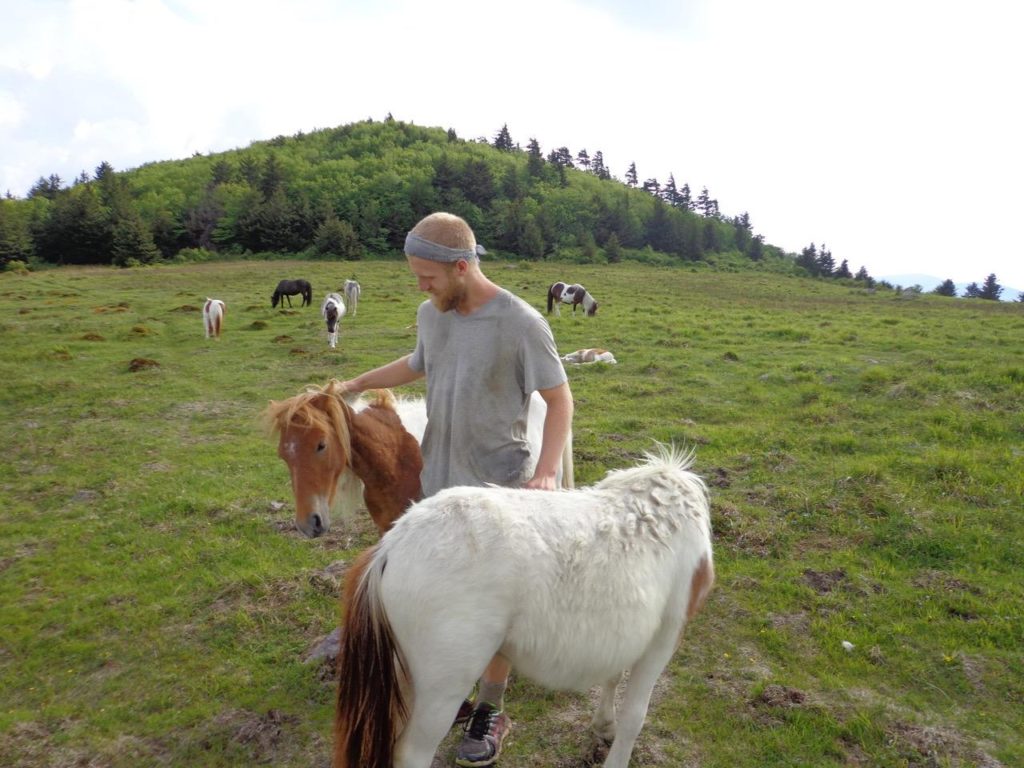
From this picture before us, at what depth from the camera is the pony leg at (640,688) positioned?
8.60ft

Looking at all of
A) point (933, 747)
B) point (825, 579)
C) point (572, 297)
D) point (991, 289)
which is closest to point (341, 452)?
point (933, 747)

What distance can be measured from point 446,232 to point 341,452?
4.71ft

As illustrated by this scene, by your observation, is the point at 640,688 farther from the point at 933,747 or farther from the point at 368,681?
the point at 933,747

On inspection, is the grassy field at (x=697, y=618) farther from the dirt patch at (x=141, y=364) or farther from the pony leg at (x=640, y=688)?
the pony leg at (x=640, y=688)

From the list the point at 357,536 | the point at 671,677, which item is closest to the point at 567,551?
the point at 671,677

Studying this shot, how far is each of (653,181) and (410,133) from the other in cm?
3716

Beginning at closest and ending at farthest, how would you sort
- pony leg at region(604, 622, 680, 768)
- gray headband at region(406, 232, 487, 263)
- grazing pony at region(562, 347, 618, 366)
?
gray headband at region(406, 232, 487, 263), pony leg at region(604, 622, 680, 768), grazing pony at region(562, 347, 618, 366)

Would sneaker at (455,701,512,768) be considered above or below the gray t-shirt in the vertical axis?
below

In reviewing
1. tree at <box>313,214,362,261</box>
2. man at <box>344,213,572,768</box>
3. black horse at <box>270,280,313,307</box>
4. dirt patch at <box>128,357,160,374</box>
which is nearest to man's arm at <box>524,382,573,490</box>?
man at <box>344,213,572,768</box>

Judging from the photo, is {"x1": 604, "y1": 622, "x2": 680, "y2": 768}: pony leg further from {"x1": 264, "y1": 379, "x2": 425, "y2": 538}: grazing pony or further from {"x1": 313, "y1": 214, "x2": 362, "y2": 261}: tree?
{"x1": 313, "y1": 214, "x2": 362, "y2": 261}: tree

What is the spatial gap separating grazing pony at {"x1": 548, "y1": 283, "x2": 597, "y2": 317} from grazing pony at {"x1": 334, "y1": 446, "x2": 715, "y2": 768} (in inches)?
761

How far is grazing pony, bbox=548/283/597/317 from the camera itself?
2170cm

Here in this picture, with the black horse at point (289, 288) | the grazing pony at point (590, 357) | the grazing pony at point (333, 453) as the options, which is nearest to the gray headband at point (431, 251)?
the grazing pony at point (333, 453)

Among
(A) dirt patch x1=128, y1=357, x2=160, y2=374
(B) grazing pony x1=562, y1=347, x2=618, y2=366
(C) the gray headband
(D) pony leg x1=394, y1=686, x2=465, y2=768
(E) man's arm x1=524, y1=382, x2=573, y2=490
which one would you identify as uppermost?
(C) the gray headband
